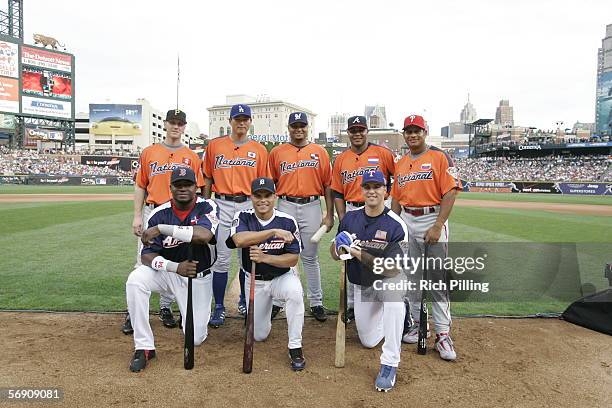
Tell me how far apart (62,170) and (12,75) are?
1187 centimetres

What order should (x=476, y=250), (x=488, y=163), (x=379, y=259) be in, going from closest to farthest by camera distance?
(x=379, y=259), (x=476, y=250), (x=488, y=163)

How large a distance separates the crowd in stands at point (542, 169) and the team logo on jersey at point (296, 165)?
1572 inches

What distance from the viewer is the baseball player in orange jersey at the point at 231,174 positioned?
4699 millimetres

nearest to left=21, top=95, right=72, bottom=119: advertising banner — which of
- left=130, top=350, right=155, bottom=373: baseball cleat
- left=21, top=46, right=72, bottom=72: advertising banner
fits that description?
left=21, top=46, right=72, bottom=72: advertising banner

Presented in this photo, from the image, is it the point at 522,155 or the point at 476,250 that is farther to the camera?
the point at 522,155

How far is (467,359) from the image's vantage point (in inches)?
144

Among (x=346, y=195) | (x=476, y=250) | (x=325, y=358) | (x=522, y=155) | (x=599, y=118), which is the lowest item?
(x=325, y=358)

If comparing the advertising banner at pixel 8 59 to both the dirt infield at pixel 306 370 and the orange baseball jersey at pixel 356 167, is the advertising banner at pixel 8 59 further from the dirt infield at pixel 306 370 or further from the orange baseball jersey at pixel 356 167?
the orange baseball jersey at pixel 356 167

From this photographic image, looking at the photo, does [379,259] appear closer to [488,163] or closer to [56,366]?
[56,366]

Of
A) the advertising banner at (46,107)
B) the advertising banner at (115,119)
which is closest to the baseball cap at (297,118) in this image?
the advertising banner at (46,107)

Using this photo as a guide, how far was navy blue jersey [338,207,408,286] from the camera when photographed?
3670 millimetres

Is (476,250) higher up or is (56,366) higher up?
(476,250)

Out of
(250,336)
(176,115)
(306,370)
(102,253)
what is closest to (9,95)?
(102,253)

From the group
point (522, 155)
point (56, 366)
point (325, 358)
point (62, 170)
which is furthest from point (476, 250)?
point (522, 155)
